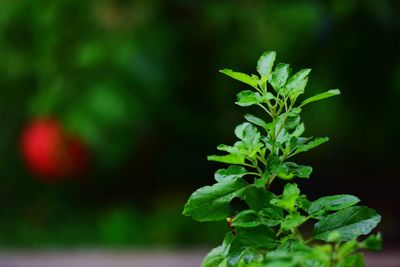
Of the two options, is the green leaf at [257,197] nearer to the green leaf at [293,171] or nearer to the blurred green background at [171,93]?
the green leaf at [293,171]

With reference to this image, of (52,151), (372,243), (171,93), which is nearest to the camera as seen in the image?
(372,243)

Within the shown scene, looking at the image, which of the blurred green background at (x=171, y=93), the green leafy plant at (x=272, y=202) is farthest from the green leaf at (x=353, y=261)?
the blurred green background at (x=171, y=93)

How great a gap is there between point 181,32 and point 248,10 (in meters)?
0.22

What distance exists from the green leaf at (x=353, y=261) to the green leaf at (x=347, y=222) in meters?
0.01

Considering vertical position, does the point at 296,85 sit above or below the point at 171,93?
below

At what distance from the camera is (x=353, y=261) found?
0.33m

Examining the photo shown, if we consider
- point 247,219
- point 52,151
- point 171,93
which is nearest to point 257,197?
point 247,219

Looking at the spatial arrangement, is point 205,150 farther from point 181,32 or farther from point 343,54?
point 343,54

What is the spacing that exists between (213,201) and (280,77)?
6 centimetres

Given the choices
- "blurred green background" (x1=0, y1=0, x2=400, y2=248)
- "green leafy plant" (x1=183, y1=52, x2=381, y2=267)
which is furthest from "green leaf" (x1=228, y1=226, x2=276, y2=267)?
"blurred green background" (x1=0, y1=0, x2=400, y2=248)

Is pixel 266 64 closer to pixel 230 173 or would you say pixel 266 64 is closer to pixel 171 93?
pixel 230 173

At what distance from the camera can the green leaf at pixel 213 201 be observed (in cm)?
38

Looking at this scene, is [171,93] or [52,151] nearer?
[171,93]

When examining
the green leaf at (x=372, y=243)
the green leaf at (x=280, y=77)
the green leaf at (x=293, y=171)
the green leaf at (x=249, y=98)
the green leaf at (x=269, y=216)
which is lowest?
the green leaf at (x=372, y=243)
